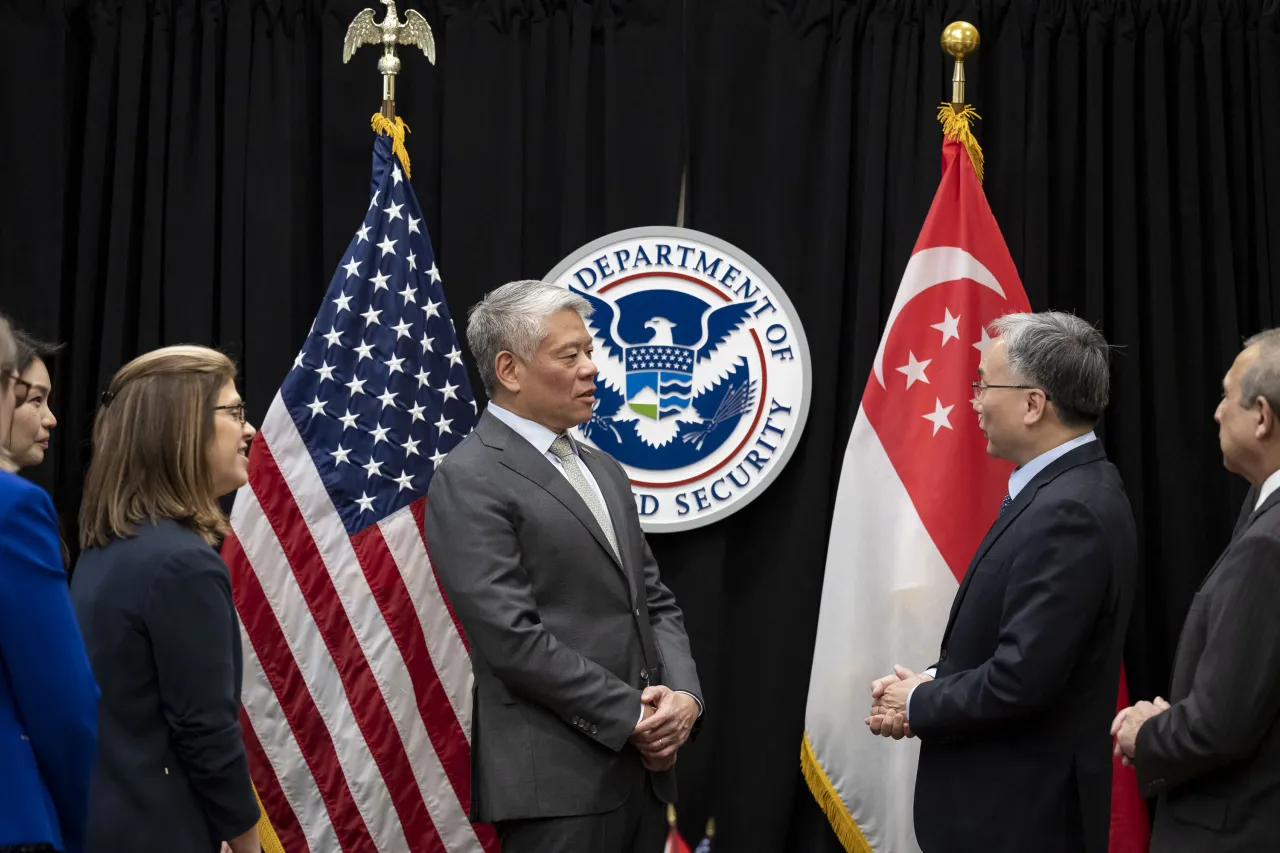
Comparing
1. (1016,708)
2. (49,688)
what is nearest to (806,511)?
(1016,708)

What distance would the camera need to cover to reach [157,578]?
1.98 m

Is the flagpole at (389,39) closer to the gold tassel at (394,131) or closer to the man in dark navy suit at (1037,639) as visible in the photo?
the gold tassel at (394,131)

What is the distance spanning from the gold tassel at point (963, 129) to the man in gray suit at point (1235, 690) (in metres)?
1.40

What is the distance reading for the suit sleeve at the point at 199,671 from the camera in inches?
78.0

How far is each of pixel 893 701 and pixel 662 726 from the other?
0.46 meters

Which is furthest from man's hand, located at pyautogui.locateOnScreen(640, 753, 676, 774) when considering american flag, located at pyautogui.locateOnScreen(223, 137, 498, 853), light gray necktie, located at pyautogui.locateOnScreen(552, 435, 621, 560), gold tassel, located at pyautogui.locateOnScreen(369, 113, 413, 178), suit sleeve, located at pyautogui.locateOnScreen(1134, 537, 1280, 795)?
gold tassel, located at pyautogui.locateOnScreen(369, 113, 413, 178)

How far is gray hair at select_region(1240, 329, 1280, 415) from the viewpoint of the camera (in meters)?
2.17

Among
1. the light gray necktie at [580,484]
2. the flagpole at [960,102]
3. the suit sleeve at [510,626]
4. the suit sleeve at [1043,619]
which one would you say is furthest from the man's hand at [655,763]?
the flagpole at [960,102]

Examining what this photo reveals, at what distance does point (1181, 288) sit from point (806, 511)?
124 centimetres

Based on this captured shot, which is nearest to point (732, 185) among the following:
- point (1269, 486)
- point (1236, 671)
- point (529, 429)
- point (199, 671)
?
point (529, 429)

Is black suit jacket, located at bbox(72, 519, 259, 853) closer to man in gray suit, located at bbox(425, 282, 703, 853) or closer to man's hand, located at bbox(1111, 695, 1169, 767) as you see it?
man in gray suit, located at bbox(425, 282, 703, 853)

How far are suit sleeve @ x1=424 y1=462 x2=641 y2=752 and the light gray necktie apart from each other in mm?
206

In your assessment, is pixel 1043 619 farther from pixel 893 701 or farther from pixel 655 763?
pixel 655 763

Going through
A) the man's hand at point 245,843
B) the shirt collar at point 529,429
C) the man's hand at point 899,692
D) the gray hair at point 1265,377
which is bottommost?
the man's hand at point 245,843
